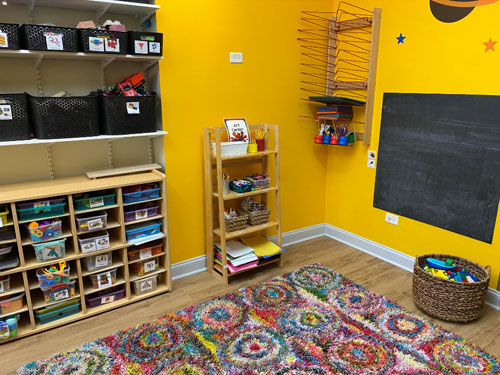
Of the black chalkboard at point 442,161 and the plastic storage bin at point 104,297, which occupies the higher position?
the black chalkboard at point 442,161

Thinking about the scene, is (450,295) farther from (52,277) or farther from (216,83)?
(52,277)

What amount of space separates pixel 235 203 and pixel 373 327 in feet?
4.71

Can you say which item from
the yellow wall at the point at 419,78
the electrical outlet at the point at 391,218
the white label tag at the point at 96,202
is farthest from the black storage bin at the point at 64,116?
the electrical outlet at the point at 391,218

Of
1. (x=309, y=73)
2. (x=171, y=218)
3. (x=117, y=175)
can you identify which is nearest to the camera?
(x=117, y=175)

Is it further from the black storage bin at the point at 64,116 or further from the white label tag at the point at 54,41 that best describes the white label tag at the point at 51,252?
the white label tag at the point at 54,41

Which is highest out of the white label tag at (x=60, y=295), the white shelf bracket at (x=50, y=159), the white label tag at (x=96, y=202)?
the white shelf bracket at (x=50, y=159)

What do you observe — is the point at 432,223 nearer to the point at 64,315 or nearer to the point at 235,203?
the point at 235,203

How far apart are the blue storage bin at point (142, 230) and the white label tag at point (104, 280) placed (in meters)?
0.27

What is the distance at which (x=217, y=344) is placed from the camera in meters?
2.15

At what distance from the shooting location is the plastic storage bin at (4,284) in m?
2.12

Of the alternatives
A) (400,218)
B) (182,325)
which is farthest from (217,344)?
(400,218)

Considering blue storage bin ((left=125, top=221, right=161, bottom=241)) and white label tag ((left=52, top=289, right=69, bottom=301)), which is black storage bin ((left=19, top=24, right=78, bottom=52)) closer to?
blue storage bin ((left=125, top=221, right=161, bottom=241))

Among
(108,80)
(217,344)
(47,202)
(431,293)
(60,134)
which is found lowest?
(217,344)

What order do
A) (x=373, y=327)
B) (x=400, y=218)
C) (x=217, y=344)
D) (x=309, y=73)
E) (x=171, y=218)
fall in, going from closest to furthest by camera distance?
(x=217, y=344) → (x=373, y=327) → (x=171, y=218) → (x=400, y=218) → (x=309, y=73)
